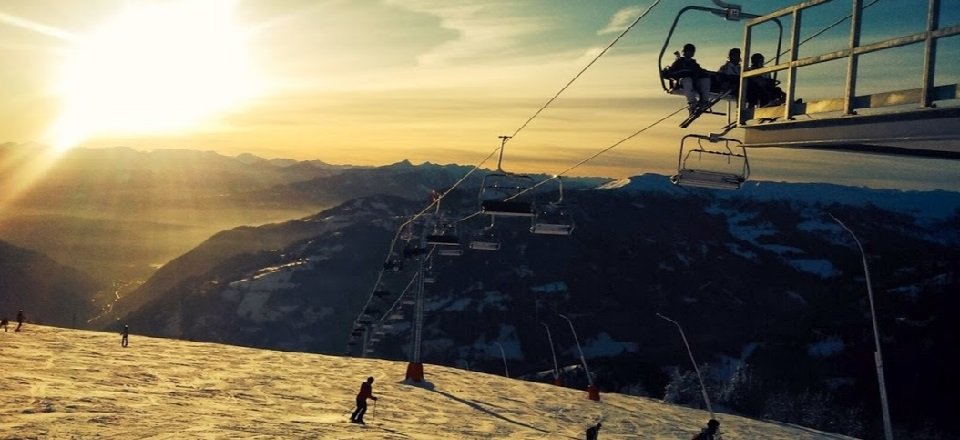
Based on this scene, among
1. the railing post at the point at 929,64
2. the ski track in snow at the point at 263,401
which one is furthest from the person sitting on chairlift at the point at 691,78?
the ski track in snow at the point at 263,401

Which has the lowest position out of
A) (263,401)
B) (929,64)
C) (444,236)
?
(263,401)

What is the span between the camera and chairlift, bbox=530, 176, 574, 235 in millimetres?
23250

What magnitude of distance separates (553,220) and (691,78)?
1336 cm

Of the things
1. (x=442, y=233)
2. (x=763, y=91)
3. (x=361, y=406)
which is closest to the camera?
(x=763, y=91)

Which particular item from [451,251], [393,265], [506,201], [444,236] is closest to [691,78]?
[506,201]

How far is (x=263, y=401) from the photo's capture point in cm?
3055

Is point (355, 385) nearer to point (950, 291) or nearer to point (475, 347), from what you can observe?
point (475, 347)

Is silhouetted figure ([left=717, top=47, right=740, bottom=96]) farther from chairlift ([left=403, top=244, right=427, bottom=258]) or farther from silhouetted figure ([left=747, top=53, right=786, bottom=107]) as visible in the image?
chairlift ([left=403, top=244, right=427, bottom=258])

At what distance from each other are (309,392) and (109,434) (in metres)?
14.4

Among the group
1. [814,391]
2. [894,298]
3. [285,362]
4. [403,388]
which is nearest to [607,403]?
[403,388]

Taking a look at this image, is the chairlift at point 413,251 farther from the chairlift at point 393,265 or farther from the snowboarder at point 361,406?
the snowboarder at point 361,406

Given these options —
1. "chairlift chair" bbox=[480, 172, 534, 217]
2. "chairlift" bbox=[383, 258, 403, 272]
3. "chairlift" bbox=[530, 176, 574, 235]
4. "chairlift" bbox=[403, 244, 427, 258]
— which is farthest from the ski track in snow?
"chairlift" bbox=[530, 176, 574, 235]

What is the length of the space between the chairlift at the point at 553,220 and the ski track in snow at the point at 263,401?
23.6 feet

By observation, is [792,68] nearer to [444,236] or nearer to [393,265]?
[444,236]
